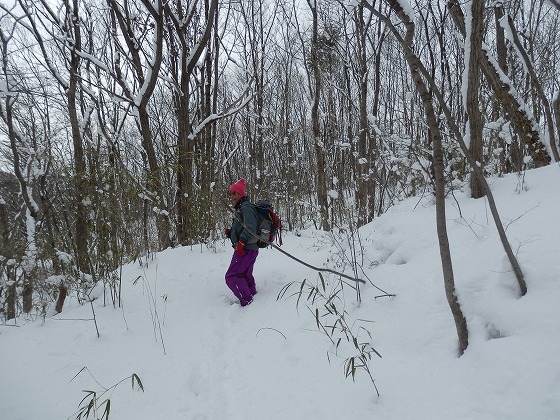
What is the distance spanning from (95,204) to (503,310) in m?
3.80

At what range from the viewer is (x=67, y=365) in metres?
2.81

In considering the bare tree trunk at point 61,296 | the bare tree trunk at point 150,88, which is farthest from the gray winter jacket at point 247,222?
the bare tree trunk at point 61,296

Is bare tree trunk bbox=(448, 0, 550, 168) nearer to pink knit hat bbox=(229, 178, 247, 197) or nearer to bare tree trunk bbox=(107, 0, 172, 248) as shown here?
pink knit hat bbox=(229, 178, 247, 197)

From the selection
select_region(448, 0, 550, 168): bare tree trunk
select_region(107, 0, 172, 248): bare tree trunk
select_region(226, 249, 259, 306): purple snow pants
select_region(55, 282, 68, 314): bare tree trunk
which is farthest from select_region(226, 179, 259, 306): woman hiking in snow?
select_region(448, 0, 550, 168): bare tree trunk

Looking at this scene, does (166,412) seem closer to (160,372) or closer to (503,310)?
(160,372)

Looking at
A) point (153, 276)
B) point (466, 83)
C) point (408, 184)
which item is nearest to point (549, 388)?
point (466, 83)

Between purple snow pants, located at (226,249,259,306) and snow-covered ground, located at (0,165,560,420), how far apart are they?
16 centimetres

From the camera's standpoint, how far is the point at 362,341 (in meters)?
2.49

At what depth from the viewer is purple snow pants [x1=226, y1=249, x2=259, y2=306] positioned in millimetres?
4000

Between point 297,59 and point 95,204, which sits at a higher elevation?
point 297,59

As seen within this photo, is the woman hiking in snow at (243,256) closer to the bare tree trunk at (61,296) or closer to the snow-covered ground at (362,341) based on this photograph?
the snow-covered ground at (362,341)

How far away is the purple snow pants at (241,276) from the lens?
13.1 ft

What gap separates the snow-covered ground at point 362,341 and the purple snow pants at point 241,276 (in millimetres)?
160

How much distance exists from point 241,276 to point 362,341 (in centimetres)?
190
